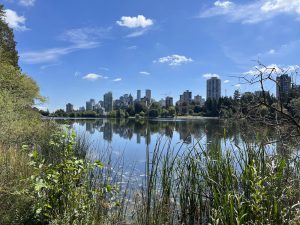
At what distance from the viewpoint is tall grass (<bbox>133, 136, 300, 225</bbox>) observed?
8.87 feet

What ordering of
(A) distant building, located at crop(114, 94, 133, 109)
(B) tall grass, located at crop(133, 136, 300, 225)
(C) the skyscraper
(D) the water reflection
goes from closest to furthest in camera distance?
(B) tall grass, located at crop(133, 136, 300, 225) < (D) the water reflection < (A) distant building, located at crop(114, 94, 133, 109) < (C) the skyscraper

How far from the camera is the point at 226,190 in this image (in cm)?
312

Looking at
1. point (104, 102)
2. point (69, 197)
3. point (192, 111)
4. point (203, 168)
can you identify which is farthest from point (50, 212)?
point (104, 102)

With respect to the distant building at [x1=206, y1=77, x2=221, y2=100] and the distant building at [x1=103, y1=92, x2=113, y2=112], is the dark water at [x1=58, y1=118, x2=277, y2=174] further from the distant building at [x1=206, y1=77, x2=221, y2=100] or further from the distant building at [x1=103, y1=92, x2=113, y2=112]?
the distant building at [x1=103, y1=92, x2=113, y2=112]

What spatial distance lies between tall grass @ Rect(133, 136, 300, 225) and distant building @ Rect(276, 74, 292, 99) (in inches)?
24.1

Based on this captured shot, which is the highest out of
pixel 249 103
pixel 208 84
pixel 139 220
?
pixel 208 84

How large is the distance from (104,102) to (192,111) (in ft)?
179

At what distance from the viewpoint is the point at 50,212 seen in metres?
3.46

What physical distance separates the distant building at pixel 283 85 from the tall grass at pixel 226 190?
0.61m

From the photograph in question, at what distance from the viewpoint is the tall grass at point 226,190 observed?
106 inches

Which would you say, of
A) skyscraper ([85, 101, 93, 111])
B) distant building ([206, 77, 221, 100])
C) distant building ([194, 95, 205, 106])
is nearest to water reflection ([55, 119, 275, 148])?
distant building ([206, 77, 221, 100])

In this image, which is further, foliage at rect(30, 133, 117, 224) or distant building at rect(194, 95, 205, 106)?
distant building at rect(194, 95, 205, 106)

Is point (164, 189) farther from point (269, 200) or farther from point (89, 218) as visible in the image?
Answer: point (269, 200)

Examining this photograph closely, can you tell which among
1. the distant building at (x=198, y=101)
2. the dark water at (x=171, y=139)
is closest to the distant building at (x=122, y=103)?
the distant building at (x=198, y=101)
